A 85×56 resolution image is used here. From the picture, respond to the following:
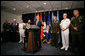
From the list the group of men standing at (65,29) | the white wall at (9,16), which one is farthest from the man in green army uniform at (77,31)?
the white wall at (9,16)

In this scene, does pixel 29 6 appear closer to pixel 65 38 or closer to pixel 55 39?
pixel 55 39

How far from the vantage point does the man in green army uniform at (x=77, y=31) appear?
1.20 m

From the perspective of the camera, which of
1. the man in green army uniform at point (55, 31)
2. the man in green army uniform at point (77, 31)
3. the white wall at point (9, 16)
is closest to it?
the man in green army uniform at point (77, 31)

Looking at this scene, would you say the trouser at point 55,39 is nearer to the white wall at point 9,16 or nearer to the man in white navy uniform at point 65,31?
the man in white navy uniform at point 65,31

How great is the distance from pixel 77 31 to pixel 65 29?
230 mm

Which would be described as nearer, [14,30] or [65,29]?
[65,29]

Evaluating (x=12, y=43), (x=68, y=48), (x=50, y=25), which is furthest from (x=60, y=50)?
Result: (x=12, y=43)

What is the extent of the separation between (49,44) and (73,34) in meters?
0.62

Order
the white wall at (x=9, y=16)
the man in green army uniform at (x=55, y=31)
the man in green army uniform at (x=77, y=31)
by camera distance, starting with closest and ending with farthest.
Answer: the man in green army uniform at (x=77, y=31) → the man in green army uniform at (x=55, y=31) → the white wall at (x=9, y=16)

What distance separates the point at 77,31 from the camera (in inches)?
47.8

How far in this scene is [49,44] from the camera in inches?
60.7

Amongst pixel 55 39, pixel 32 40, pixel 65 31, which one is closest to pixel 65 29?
pixel 65 31

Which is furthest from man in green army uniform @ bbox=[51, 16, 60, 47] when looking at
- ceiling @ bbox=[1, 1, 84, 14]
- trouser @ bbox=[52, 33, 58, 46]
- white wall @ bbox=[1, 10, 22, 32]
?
white wall @ bbox=[1, 10, 22, 32]

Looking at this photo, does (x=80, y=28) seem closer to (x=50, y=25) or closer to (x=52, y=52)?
(x=50, y=25)
